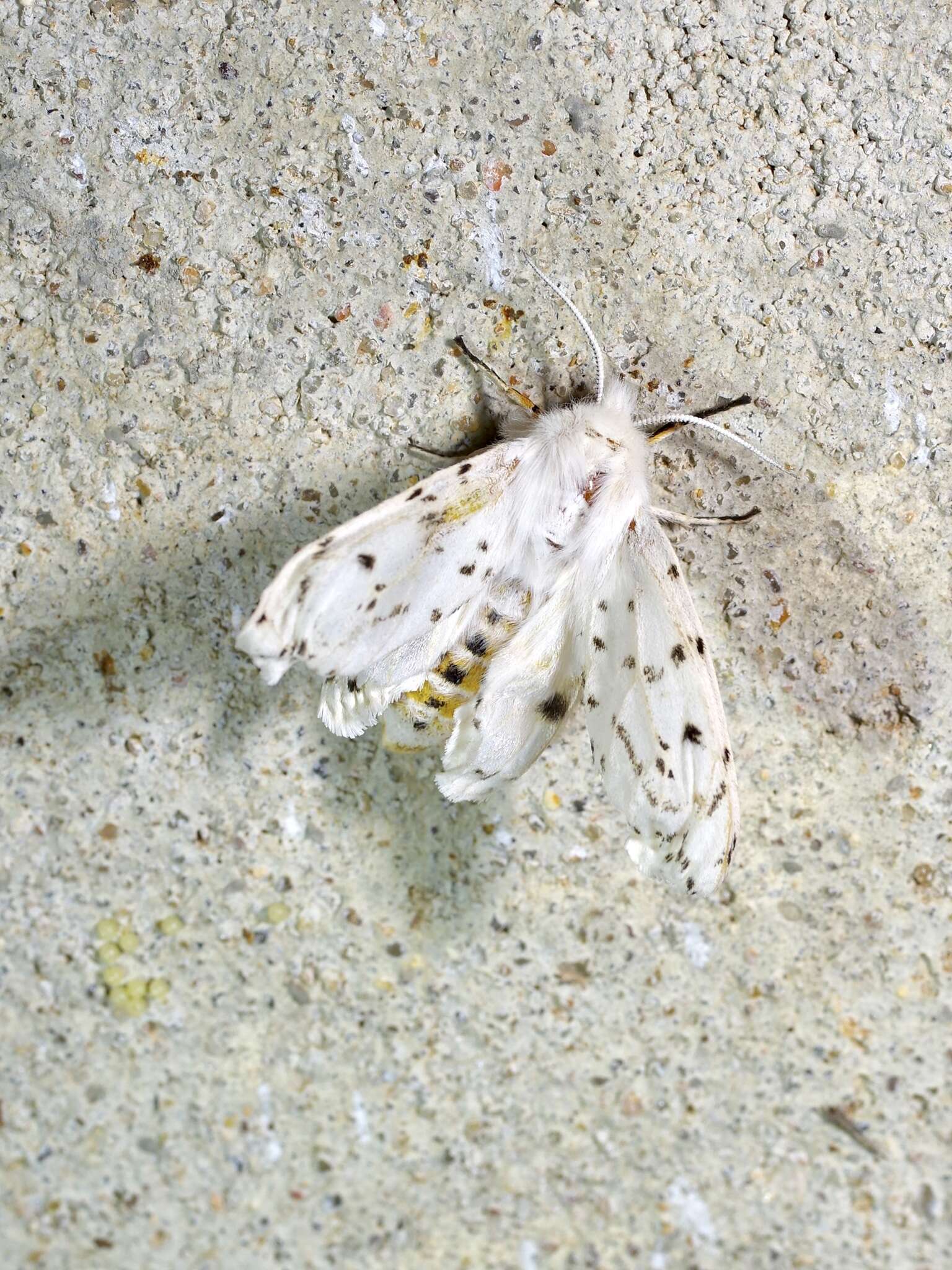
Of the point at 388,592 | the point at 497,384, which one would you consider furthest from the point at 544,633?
the point at 497,384

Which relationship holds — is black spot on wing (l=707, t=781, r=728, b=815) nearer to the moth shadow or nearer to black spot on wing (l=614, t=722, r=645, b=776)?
black spot on wing (l=614, t=722, r=645, b=776)

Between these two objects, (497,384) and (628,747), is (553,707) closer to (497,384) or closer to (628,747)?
(628,747)

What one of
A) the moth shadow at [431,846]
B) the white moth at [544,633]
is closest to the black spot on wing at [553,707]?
the white moth at [544,633]

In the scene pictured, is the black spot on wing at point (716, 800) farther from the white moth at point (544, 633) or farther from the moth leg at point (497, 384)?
the moth leg at point (497, 384)

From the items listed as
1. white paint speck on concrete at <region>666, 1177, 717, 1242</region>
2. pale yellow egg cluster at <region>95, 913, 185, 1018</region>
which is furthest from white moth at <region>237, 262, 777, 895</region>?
white paint speck on concrete at <region>666, 1177, 717, 1242</region>

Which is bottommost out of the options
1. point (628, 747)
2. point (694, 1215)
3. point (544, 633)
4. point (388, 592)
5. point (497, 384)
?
point (694, 1215)

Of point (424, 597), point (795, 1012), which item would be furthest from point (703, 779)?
point (795, 1012)
